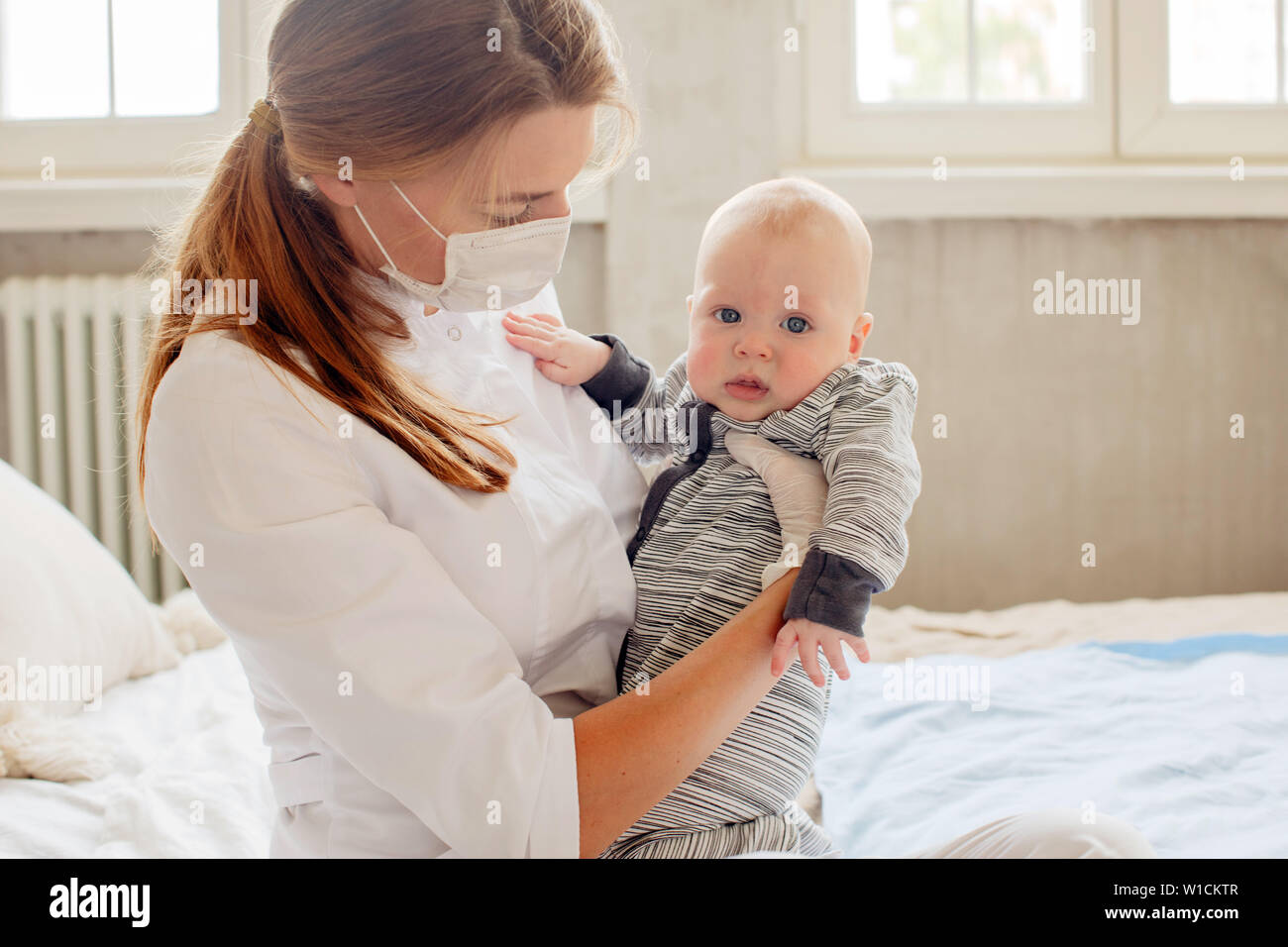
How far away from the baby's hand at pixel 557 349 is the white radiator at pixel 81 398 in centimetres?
146

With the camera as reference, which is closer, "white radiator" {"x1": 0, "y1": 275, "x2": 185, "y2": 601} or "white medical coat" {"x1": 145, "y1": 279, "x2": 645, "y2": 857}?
"white medical coat" {"x1": 145, "y1": 279, "x2": 645, "y2": 857}

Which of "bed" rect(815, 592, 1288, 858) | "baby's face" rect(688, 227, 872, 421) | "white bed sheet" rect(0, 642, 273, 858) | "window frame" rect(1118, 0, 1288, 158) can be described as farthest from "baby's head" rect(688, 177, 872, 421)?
"window frame" rect(1118, 0, 1288, 158)

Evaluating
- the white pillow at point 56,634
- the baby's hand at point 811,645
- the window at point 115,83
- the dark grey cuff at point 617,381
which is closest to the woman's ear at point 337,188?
the dark grey cuff at point 617,381

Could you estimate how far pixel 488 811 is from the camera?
2.60 ft

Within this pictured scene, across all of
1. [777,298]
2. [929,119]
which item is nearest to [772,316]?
[777,298]

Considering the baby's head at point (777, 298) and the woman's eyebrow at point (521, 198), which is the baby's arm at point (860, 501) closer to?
the baby's head at point (777, 298)

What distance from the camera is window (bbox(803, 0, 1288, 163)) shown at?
2.38 metres

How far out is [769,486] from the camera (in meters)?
1.07

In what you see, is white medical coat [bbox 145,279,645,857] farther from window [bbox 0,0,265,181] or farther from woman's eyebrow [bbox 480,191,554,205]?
window [bbox 0,0,265,181]

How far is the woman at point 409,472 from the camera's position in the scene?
2.61 ft

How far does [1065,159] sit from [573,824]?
215 centimetres

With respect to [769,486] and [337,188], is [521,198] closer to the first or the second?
[337,188]

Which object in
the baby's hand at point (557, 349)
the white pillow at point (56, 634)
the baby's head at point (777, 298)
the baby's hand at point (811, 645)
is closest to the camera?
the baby's hand at point (811, 645)

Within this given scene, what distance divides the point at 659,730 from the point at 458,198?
52 cm
